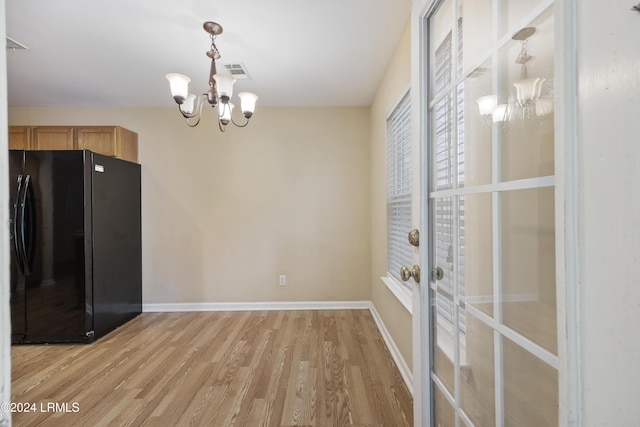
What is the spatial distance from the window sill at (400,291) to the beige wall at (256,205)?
0.98 m

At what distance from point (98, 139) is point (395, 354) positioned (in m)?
3.79

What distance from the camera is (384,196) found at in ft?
9.59

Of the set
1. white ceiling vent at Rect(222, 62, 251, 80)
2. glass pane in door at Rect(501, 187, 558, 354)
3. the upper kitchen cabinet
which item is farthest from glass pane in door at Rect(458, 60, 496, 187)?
the upper kitchen cabinet

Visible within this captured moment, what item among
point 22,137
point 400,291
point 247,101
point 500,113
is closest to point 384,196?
point 400,291

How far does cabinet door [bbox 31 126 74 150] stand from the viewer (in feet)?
10.5

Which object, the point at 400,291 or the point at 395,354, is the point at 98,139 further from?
the point at 395,354

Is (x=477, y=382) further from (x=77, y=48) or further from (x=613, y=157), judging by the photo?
(x=77, y=48)

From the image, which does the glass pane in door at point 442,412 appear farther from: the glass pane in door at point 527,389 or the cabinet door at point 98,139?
the cabinet door at point 98,139

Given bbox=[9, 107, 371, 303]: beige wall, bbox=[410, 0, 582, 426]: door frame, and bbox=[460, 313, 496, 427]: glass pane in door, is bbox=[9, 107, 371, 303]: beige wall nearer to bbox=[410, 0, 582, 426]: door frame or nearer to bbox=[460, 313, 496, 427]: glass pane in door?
bbox=[460, 313, 496, 427]: glass pane in door

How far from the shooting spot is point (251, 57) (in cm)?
251

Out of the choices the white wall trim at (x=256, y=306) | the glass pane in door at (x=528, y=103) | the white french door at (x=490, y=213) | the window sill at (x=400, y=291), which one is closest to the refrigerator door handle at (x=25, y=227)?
the white wall trim at (x=256, y=306)

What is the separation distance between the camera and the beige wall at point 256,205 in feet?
11.8

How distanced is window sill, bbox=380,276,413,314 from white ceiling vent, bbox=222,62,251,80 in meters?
2.40

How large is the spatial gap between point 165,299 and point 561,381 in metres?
3.99
